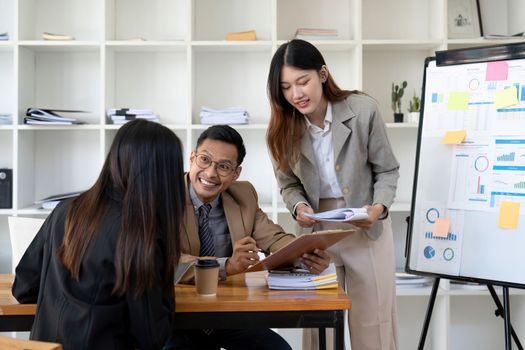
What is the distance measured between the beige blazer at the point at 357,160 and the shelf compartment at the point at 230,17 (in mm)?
1412

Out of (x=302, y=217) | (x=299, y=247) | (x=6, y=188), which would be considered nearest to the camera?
(x=299, y=247)

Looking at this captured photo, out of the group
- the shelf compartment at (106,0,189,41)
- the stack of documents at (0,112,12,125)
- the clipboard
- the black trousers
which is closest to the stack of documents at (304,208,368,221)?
the clipboard

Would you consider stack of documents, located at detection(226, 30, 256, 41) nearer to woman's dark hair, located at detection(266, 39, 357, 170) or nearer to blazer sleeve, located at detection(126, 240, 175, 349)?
woman's dark hair, located at detection(266, 39, 357, 170)

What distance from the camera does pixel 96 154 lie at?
370cm

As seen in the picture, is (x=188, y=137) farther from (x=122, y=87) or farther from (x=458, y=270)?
(x=458, y=270)

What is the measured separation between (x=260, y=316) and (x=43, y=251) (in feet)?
1.95

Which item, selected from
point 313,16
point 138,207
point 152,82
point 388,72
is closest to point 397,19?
point 388,72

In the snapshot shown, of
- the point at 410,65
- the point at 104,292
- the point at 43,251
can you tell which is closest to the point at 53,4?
→ the point at 410,65

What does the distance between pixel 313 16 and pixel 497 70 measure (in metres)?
1.47

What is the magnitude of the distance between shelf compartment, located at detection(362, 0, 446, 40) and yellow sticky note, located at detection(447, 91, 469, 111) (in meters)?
1.24

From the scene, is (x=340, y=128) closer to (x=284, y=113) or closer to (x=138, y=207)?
(x=284, y=113)

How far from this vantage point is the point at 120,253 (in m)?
1.53

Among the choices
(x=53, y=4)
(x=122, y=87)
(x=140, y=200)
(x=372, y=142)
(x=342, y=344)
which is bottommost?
(x=342, y=344)

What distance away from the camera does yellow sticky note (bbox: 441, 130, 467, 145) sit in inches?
96.3
